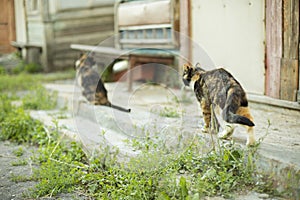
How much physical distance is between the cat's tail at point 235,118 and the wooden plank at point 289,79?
1604 mm

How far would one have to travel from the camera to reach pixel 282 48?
16.9 feet

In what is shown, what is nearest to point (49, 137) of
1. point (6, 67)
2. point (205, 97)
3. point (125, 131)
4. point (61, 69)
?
point (125, 131)

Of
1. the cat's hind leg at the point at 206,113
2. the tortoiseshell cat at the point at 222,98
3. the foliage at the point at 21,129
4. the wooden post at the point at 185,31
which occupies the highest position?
the wooden post at the point at 185,31

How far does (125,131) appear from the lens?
5.27 metres

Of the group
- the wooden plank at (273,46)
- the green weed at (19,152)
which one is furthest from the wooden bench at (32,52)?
the wooden plank at (273,46)

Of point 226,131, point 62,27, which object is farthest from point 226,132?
point 62,27

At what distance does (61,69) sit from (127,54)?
458 centimetres

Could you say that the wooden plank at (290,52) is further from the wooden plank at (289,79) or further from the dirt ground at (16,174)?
the dirt ground at (16,174)

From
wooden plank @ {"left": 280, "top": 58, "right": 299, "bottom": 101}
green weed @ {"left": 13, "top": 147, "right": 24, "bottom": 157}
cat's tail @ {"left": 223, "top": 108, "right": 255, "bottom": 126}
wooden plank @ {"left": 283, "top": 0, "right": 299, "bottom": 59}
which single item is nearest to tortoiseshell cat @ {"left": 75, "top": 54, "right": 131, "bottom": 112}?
green weed @ {"left": 13, "top": 147, "right": 24, "bottom": 157}

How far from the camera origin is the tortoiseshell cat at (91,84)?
6.22 meters

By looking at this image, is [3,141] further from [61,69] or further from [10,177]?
[61,69]

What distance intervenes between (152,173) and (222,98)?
0.87 metres

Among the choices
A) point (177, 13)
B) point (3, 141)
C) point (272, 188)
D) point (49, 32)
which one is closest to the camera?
point (272, 188)

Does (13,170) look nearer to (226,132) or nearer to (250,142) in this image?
(226,132)
